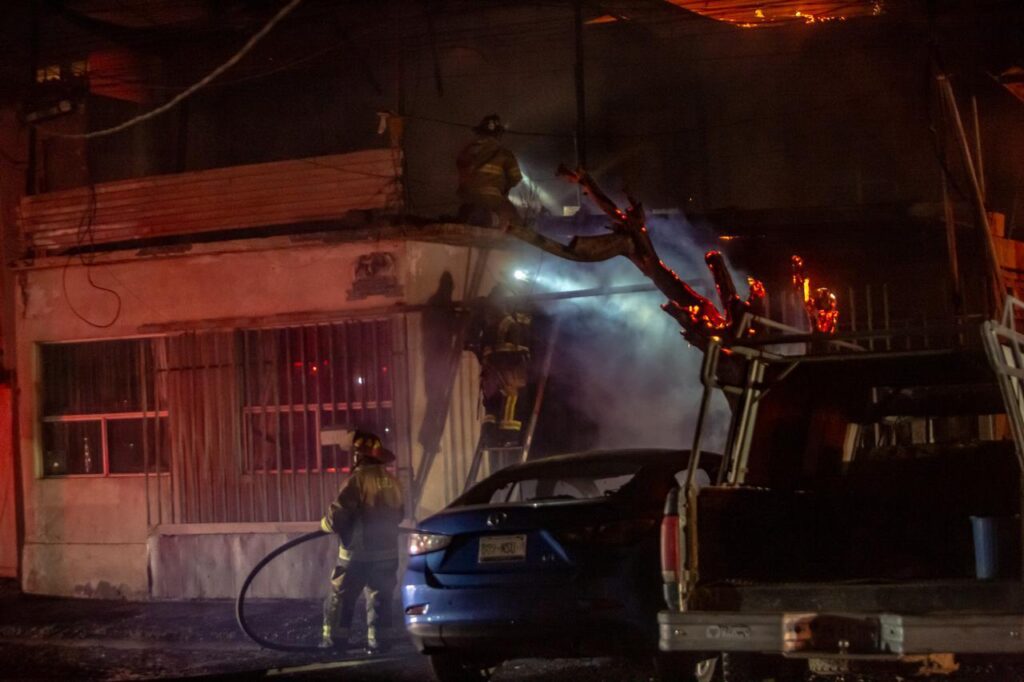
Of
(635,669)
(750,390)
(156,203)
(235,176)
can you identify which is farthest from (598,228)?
(750,390)

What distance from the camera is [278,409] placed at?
13.1 m

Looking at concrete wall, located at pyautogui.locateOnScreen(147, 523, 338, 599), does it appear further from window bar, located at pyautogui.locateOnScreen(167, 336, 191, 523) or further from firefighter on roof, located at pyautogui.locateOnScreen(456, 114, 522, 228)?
firefighter on roof, located at pyautogui.locateOnScreen(456, 114, 522, 228)

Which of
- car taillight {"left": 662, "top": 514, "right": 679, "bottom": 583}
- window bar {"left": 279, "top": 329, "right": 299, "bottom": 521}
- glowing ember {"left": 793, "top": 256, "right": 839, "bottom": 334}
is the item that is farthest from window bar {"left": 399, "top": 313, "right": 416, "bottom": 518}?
car taillight {"left": 662, "top": 514, "right": 679, "bottom": 583}

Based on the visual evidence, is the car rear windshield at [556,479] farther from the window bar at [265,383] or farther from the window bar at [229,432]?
the window bar at [229,432]

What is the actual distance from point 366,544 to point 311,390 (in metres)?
3.29

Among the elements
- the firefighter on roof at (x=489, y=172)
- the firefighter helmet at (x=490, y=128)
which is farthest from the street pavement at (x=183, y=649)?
the firefighter helmet at (x=490, y=128)

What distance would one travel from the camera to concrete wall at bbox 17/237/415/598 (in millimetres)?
12953

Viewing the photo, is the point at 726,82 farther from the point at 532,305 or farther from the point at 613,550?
the point at 613,550

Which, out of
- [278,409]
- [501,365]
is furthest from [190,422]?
[501,365]

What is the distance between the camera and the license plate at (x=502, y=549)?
7.29 m

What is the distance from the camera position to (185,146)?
1561 cm

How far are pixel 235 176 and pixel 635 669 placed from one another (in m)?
7.28

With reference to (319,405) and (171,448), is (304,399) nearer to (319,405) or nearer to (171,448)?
(319,405)

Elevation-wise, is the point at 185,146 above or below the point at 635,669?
above
